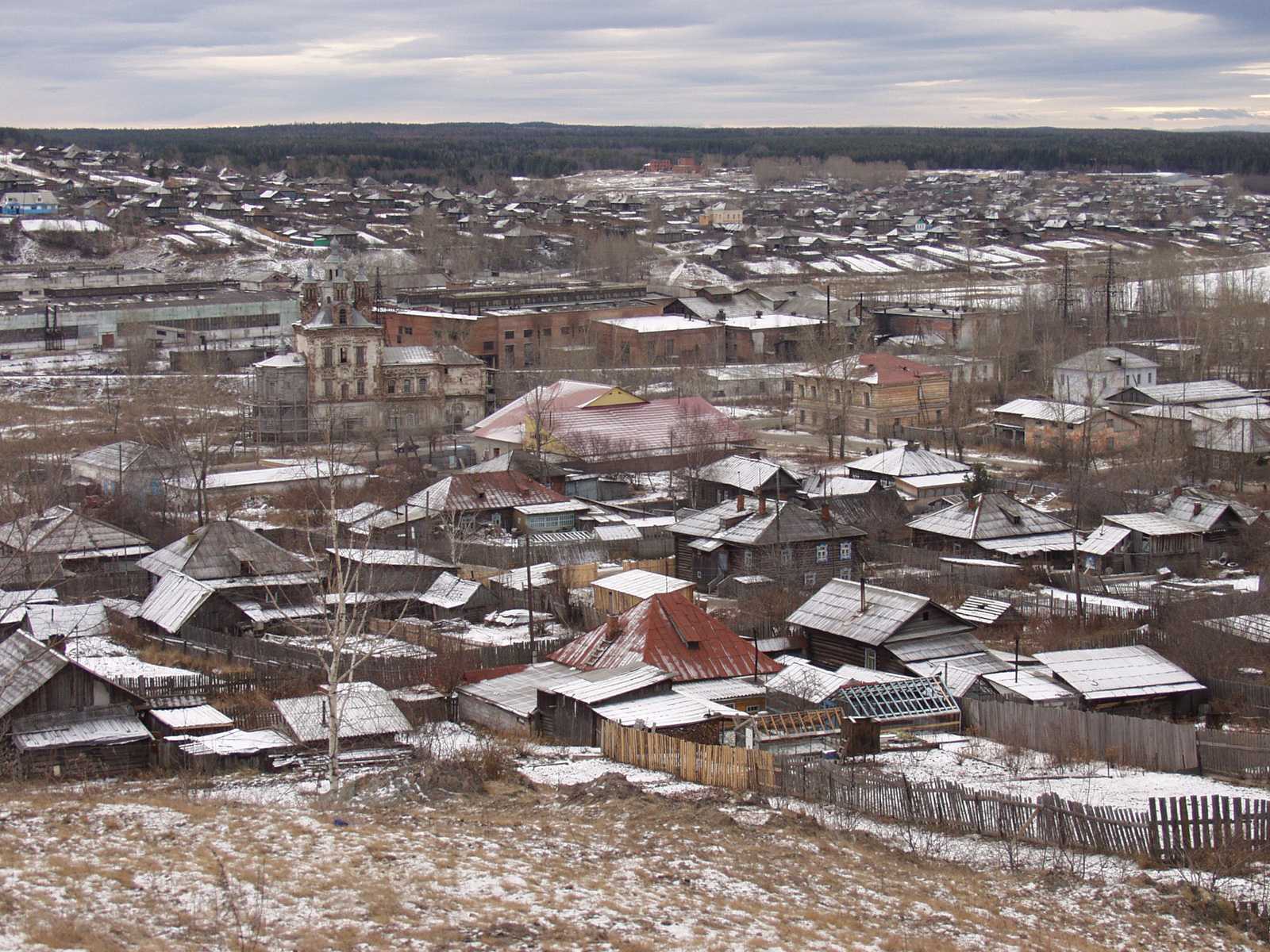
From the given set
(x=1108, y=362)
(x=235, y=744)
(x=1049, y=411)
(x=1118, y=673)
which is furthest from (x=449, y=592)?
(x=1108, y=362)

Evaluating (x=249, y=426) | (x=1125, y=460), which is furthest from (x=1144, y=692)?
(x=249, y=426)

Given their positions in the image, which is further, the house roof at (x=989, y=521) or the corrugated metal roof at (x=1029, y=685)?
the house roof at (x=989, y=521)

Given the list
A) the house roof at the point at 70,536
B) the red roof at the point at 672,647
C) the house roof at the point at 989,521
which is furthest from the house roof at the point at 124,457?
the red roof at the point at 672,647

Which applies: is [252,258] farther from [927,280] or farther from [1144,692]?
[1144,692]

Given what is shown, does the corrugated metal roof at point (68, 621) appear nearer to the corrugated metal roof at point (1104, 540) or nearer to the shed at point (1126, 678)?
the shed at point (1126, 678)

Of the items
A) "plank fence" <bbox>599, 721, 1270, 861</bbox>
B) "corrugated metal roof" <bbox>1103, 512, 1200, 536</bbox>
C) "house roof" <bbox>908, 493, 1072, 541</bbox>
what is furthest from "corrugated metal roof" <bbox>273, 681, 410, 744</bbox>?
"corrugated metal roof" <bbox>1103, 512, 1200, 536</bbox>

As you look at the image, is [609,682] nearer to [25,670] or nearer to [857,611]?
[857,611]

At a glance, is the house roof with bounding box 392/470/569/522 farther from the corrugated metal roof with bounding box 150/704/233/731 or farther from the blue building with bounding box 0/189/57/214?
the blue building with bounding box 0/189/57/214
